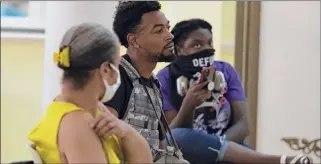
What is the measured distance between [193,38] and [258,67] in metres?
0.99

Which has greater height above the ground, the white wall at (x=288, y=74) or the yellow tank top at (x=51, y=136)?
the yellow tank top at (x=51, y=136)

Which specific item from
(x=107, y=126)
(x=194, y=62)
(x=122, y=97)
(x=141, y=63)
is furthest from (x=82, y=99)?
(x=194, y=62)

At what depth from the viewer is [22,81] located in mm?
3586

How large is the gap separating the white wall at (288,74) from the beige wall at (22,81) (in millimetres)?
276

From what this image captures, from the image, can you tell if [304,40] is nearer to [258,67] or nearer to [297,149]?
[258,67]

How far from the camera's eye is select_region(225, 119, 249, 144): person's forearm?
257cm

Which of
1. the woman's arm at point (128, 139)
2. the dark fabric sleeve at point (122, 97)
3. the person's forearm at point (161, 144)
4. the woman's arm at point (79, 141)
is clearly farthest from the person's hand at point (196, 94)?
the woman's arm at point (79, 141)

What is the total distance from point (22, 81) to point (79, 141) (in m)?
2.40

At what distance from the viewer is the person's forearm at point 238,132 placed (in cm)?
257

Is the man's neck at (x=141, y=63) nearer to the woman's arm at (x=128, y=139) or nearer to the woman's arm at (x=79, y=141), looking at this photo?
the woman's arm at (x=128, y=139)

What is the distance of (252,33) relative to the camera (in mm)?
3453

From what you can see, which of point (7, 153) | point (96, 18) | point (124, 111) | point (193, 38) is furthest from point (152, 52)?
point (7, 153)

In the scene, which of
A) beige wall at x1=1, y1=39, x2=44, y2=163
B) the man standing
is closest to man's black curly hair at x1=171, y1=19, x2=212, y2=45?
the man standing

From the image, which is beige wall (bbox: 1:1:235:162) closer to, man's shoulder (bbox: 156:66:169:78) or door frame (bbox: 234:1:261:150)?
door frame (bbox: 234:1:261:150)
